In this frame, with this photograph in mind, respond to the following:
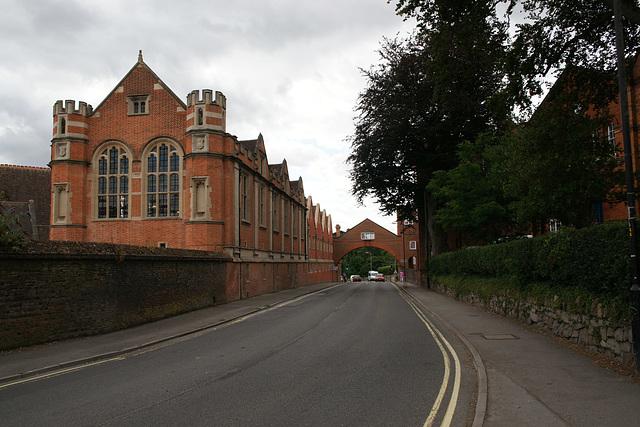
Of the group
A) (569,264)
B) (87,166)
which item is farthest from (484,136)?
(87,166)

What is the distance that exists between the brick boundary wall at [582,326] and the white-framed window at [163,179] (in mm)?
18322

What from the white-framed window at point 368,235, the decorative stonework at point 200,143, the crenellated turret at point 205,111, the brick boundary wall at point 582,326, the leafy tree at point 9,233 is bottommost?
the brick boundary wall at point 582,326

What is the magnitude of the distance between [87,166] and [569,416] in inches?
1076

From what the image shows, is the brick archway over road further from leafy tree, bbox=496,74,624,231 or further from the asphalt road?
the asphalt road

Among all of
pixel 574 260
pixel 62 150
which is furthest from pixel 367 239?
pixel 574 260

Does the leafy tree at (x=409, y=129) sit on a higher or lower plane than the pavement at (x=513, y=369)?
higher

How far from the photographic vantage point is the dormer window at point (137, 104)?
26625 mm

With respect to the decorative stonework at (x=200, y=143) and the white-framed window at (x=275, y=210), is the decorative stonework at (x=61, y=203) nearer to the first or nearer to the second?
the decorative stonework at (x=200, y=143)

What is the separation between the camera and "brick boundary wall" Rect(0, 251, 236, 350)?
10.9m

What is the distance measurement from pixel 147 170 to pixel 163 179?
111 cm

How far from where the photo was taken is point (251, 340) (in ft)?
40.3

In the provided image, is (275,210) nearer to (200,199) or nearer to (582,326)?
(200,199)

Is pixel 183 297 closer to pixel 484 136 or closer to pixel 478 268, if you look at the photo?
pixel 478 268

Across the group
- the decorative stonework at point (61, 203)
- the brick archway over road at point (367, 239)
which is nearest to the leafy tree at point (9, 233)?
→ the decorative stonework at point (61, 203)
